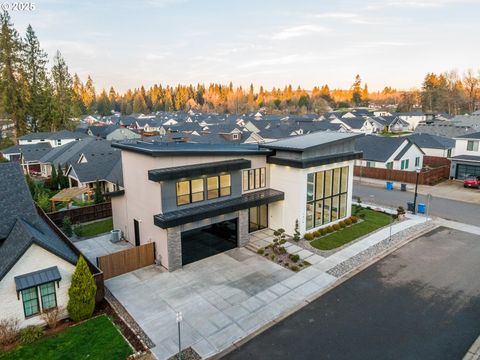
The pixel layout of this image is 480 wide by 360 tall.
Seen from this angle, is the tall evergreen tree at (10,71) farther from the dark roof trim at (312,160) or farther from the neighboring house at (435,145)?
the neighboring house at (435,145)

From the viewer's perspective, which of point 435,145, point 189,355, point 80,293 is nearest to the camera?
point 189,355

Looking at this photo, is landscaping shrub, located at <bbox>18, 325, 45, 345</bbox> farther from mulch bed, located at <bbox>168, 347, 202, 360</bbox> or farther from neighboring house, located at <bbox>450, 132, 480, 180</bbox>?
neighboring house, located at <bbox>450, 132, 480, 180</bbox>

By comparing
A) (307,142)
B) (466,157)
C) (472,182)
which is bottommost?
(472,182)

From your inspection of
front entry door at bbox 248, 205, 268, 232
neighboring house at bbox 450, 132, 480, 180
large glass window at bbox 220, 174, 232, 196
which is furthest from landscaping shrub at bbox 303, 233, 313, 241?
neighboring house at bbox 450, 132, 480, 180

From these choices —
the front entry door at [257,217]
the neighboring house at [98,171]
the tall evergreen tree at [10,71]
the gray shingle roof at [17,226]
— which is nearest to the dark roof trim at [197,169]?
the front entry door at [257,217]

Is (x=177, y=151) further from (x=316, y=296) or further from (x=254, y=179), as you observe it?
(x=316, y=296)

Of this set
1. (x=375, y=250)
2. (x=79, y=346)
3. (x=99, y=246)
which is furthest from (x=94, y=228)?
(x=375, y=250)
